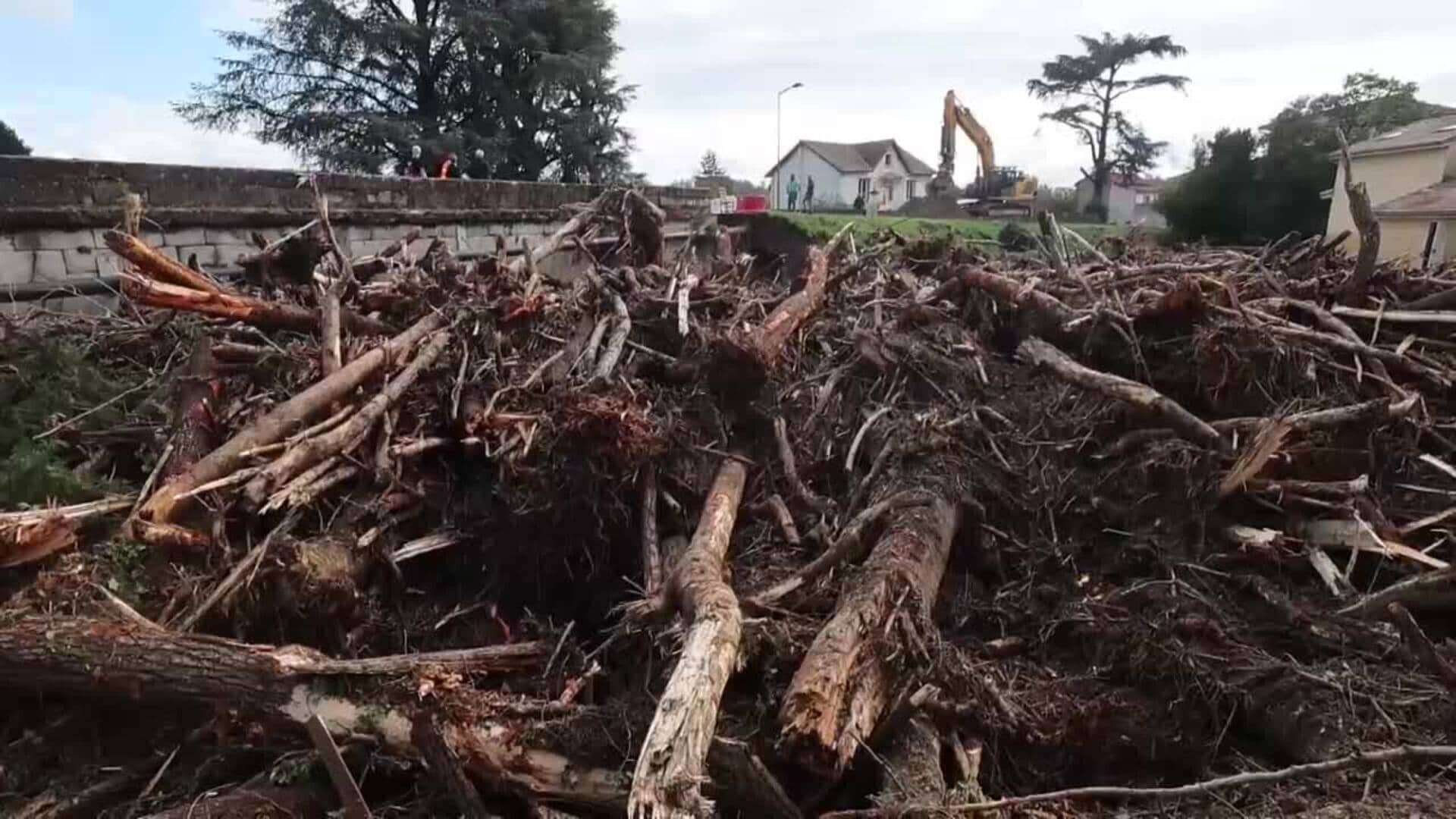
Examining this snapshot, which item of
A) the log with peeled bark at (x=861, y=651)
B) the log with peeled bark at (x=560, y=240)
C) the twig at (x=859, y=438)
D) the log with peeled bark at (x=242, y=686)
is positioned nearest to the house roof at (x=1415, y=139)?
A: the log with peeled bark at (x=560, y=240)

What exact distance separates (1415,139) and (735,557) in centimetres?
1949

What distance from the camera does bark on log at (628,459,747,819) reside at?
255 centimetres

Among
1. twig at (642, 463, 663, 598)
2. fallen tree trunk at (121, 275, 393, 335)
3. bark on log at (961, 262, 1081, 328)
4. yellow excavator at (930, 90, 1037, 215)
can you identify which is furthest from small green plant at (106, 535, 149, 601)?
yellow excavator at (930, 90, 1037, 215)

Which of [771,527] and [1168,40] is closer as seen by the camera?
[771,527]

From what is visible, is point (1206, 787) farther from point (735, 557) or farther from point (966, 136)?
point (966, 136)

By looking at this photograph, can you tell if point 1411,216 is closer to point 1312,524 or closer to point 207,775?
point 1312,524

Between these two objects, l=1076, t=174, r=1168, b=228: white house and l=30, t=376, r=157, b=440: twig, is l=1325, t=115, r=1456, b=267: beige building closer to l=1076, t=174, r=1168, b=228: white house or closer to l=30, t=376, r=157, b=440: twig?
l=30, t=376, r=157, b=440: twig

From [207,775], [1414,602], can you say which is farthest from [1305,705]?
[207,775]

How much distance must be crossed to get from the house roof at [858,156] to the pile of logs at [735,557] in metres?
44.5

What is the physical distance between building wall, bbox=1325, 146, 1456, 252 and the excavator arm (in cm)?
1920

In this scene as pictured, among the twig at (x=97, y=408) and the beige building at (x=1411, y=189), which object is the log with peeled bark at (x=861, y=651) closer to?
the twig at (x=97, y=408)

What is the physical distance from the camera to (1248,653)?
3623mm

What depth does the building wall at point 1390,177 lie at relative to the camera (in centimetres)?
1634

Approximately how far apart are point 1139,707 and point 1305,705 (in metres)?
0.56
